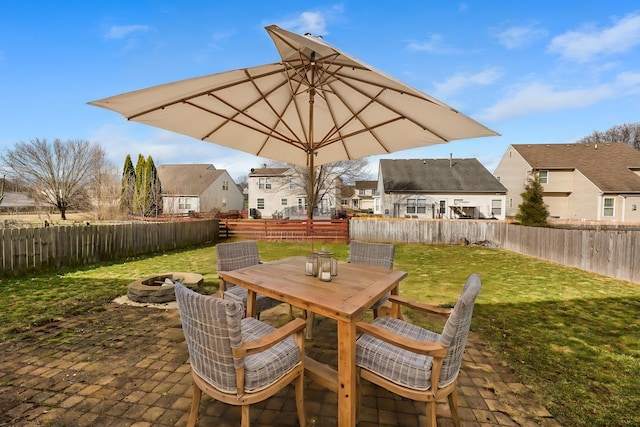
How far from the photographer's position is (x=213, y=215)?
19.5 meters

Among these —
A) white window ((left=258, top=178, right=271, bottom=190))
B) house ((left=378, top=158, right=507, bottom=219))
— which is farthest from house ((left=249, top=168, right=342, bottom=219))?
house ((left=378, top=158, right=507, bottom=219))

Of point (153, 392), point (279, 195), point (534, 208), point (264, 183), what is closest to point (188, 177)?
point (264, 183)

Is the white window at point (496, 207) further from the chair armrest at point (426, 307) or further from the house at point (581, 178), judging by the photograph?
the chair armrest at point (426, 307)

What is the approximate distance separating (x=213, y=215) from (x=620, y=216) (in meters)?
28.9

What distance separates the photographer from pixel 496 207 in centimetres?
2088

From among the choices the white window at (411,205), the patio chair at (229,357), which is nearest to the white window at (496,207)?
the white window at (411,205)

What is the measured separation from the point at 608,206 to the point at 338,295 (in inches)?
1061

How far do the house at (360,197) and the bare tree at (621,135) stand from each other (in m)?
30.3

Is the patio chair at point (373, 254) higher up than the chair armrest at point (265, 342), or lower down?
higher up

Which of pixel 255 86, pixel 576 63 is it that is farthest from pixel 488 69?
pixel 255 86

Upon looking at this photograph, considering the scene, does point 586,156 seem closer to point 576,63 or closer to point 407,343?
point 576,63

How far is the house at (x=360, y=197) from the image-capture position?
46.3 meters

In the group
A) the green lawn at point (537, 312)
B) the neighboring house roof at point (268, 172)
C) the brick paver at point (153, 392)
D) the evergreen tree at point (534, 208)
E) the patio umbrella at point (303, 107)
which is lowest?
the green lawn at point (537, 312)

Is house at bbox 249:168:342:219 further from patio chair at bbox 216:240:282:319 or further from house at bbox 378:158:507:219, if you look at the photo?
patio chair at bbox 216:240:282:319
